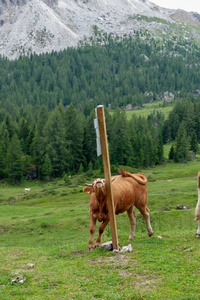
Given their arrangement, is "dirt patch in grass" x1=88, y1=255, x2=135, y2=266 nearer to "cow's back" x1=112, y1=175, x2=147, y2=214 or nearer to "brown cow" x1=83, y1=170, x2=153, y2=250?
"brown cow" x1=83, y1=170, x2=153, y2=250

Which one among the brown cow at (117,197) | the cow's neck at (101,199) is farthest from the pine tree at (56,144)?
the cow's neck at (101,199)

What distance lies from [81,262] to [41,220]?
965 inches

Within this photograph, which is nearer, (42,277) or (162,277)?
(162,277)

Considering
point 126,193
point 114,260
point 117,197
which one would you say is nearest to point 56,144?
point 126,193

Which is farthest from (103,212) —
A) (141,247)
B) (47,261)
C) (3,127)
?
(3,127)

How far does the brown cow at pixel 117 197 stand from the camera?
1453 cm

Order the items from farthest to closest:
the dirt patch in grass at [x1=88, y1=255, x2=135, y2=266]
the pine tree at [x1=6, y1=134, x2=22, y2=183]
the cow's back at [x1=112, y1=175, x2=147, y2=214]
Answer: the pine tree at [x1=6, y1=134, x2=22, y2=183] → the cow's back at [x1=112, y1=175, x2=147, y2=214] → the dirt patch in grass at [x1=88, y1=255, x2=135, y2=266]

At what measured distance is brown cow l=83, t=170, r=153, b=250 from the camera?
1453 cm

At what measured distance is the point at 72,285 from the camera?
10.0m

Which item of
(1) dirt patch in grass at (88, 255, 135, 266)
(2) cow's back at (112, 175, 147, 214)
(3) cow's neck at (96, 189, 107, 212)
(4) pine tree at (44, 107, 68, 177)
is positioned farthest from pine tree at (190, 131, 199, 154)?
(1) dirt patch in grass at (88, 255, 135, 266)

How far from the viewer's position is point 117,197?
15016 mm

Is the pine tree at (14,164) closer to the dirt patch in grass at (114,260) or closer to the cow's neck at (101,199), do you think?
the cow's neck at (101,199)

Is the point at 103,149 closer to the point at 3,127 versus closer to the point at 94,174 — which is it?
the point at 94,174

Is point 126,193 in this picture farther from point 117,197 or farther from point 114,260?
point 114,260
